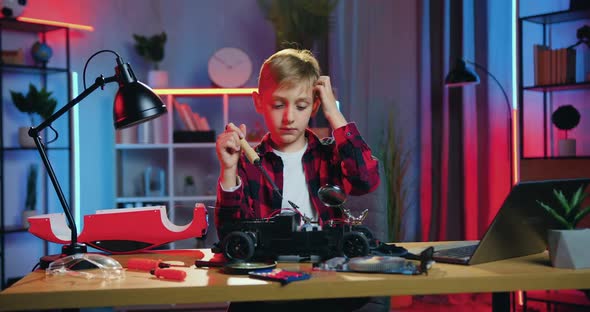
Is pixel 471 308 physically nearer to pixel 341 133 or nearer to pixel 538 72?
pixel 538 72

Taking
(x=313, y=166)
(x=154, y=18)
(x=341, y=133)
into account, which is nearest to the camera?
(x=341, y=133)

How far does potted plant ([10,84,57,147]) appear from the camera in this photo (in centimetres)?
402

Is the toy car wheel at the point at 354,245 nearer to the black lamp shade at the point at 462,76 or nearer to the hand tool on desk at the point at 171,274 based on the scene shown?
the hand tool on desk at the point at 171,274

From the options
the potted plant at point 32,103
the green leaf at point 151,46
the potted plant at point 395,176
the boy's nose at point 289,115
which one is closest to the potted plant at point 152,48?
the green leaf at point 151,46

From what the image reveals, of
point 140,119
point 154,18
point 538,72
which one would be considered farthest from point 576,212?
point 154,18

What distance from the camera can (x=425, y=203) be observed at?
4207 mm

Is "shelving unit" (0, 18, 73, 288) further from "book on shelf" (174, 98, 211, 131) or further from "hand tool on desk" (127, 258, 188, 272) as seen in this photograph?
"hand tool on desk" (127, 258, 188, 272)

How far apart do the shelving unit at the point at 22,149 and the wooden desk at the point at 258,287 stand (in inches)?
124

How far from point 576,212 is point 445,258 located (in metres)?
0.27

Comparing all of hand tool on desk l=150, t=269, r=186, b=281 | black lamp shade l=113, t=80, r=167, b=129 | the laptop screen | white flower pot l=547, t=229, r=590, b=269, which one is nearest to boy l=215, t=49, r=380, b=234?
black lamp shade l=113, t=80, r=167, b=129

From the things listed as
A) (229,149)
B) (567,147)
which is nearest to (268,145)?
(229,149)

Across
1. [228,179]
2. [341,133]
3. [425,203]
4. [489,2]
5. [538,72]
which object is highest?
[489,2]

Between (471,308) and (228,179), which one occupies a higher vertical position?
(228,179)

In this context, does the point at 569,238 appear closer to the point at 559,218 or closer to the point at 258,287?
the point at 559,218
